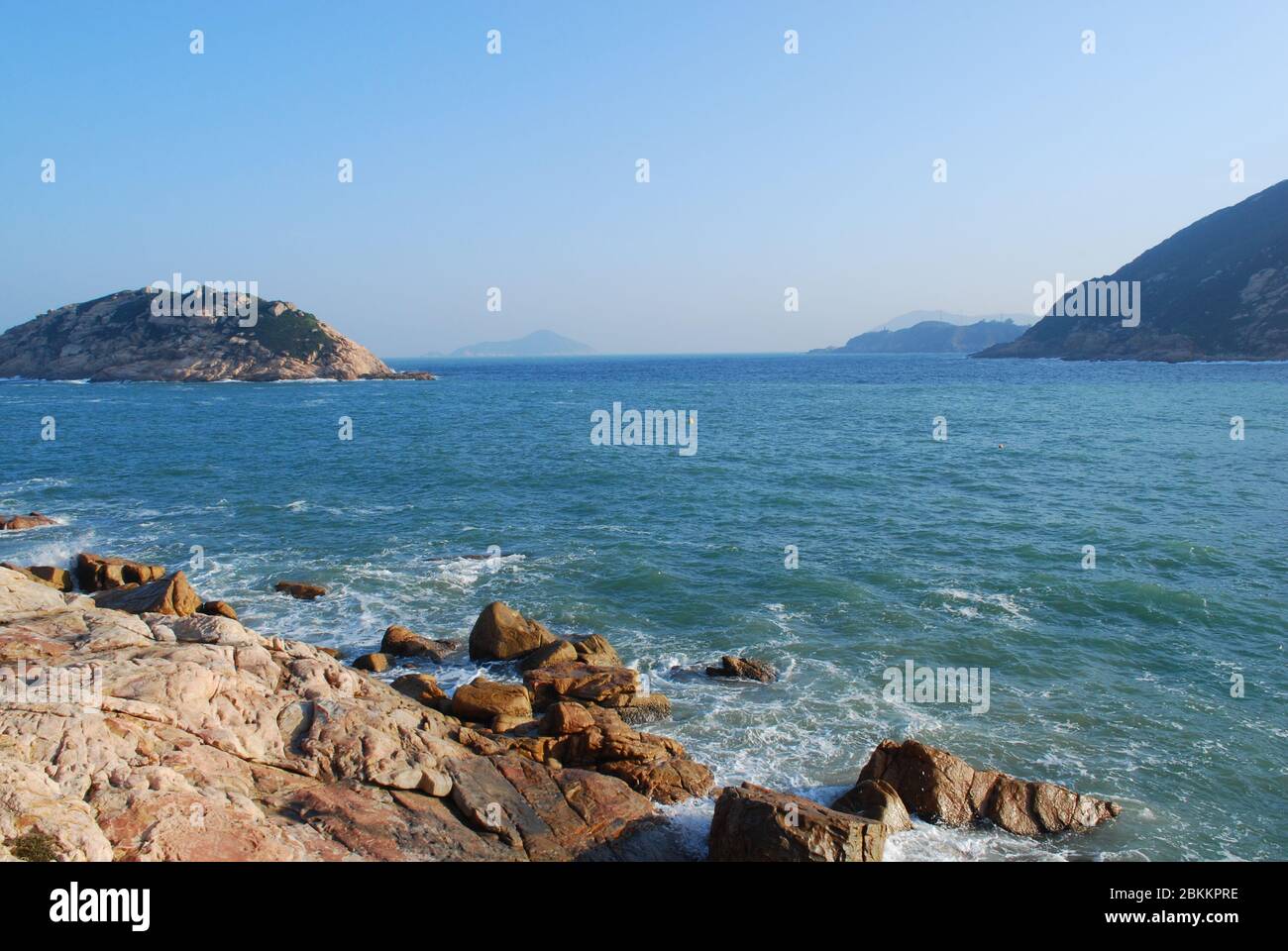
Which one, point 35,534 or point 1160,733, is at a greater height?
point 35,534

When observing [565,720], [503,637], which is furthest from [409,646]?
[565,720]

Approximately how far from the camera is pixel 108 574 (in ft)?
85.8

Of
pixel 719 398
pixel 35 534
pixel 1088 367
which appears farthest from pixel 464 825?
pixel 1088 367

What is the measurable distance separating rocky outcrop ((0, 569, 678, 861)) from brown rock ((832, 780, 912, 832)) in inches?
155

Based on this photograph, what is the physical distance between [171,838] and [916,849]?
12.1 meters

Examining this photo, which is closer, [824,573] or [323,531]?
[824,573]

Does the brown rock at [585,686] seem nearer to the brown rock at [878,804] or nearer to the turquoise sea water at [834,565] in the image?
the turquoise sea water at [834,565]

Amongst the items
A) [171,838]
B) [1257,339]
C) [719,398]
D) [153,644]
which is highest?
[1257,339]

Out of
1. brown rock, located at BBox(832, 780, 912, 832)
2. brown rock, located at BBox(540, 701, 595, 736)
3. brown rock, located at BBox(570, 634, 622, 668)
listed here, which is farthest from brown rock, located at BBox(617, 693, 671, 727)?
brown rock, located at BBox(832, 780, 912, 832)

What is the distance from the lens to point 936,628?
23875 millimetres

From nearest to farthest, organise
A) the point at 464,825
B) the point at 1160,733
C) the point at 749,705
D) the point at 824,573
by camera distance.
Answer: the point at 464,825
the point at 1160,733
the point at 749,705
the point at 824,573

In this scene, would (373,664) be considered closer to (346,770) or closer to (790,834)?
(346,770)

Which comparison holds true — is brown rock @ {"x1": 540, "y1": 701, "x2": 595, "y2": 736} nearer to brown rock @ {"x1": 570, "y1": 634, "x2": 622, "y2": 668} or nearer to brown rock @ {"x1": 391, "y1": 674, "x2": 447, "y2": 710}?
brown rock @ {"x1": 391, "y1": 674, "x2": 447, "y2": 710}
